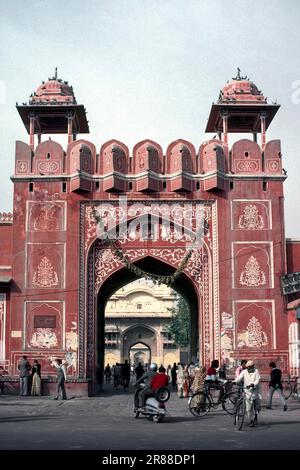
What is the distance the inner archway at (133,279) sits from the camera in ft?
69.9

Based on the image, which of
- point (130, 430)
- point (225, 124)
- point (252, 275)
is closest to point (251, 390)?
point (130, 430)

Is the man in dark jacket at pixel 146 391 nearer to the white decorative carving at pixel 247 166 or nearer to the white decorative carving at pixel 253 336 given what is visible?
the white decorative carving at pixel 253 336

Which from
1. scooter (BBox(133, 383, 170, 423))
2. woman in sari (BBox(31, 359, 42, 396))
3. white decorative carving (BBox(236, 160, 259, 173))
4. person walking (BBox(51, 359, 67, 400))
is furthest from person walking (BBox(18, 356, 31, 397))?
white decorative carving (BBox(236, 160, 259, 173))

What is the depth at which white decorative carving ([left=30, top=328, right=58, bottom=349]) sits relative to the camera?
20.0 metres

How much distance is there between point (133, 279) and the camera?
80.2ft

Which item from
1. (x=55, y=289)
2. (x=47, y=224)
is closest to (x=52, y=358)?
(x=55, y=289)

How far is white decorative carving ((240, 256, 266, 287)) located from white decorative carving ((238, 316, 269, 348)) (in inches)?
43.5

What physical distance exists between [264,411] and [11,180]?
35.7 ft

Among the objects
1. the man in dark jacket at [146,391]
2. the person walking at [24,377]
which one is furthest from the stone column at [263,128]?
the man in dark jacket at [146,391]

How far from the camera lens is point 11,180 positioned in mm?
20891

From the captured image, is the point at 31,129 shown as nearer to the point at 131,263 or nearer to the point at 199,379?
the point at 131,263

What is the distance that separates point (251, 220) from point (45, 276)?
657cm

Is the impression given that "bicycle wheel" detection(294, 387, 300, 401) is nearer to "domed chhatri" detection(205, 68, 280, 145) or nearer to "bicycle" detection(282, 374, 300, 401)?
"bicycle" detection(282, 374, 300, 401)

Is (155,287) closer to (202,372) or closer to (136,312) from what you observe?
(136,312)
